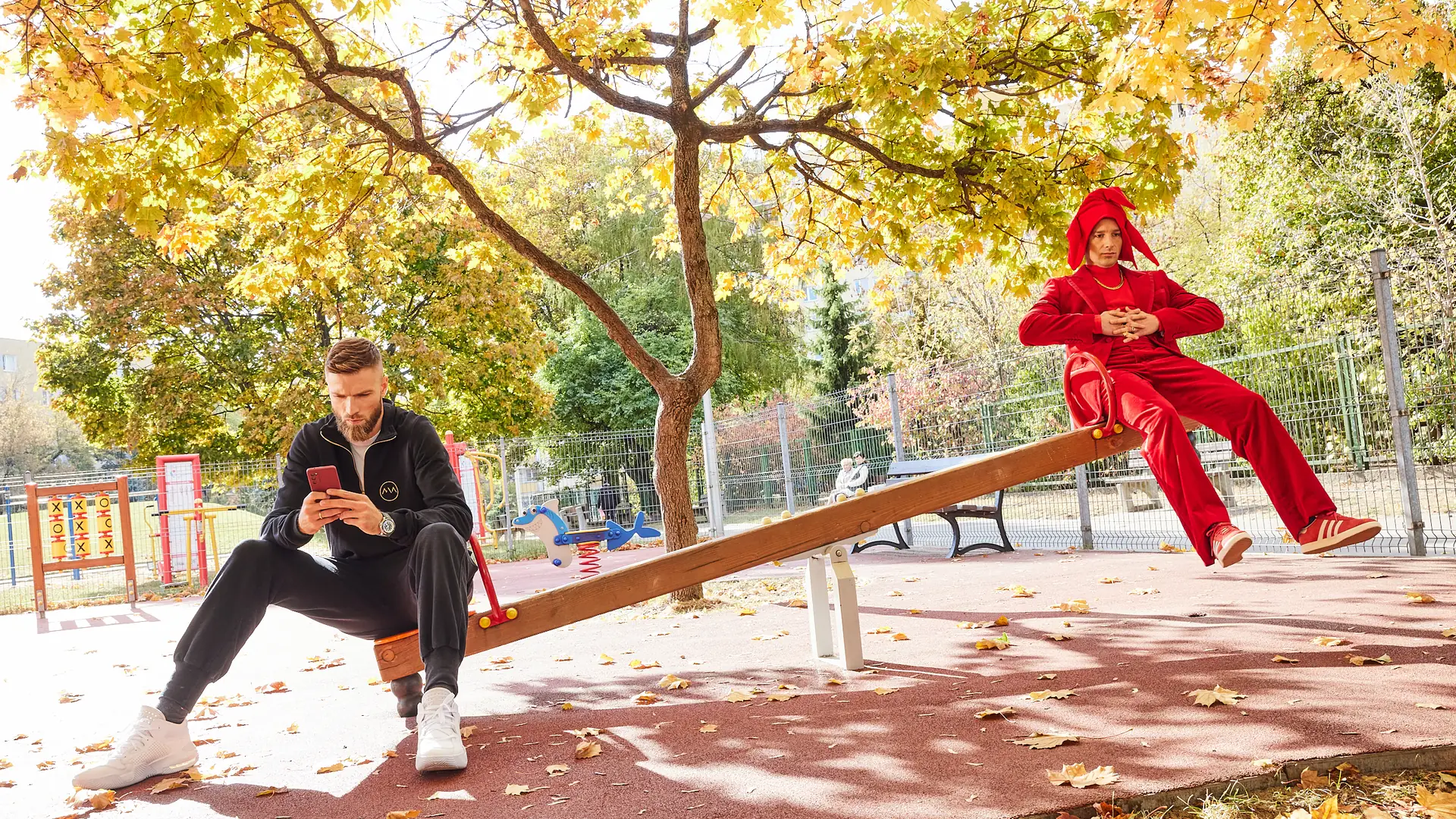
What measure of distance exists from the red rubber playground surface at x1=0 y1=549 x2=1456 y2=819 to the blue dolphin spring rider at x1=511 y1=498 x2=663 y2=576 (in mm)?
2700

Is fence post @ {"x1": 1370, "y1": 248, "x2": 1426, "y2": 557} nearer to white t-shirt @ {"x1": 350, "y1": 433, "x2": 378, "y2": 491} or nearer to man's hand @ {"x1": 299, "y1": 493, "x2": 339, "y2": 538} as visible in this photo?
white t-shirt @ {"x1": 350, "y1": 433, "x2": 378, "y2": 491}

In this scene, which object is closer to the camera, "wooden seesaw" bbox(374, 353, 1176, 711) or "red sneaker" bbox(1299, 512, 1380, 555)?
"red sneaker" bbox(1299, 512, 1380, 555)

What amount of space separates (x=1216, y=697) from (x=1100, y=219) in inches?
91.6

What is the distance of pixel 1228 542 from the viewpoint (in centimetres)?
363

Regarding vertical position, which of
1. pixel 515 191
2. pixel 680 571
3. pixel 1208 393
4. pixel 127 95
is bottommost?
pixel 680 571

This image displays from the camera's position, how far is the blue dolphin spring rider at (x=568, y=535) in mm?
9961

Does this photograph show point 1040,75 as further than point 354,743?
Yes

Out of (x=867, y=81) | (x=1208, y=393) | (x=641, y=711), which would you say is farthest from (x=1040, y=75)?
(x=641, y=711)

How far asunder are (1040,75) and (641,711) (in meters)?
5.36

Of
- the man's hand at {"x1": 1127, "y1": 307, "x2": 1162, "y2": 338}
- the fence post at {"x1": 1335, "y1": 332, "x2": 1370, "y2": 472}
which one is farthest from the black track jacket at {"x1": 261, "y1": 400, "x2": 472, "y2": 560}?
the fence post at {"x1": 1335, "y1": 332, "x2": 1370, "y2": 472}

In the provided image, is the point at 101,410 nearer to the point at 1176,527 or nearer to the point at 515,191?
the point at 515,191

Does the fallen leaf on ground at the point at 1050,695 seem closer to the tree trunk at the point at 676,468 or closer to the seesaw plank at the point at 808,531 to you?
the seesaw plank at the point at 808,531

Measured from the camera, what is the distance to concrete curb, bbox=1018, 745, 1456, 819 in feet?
8.54

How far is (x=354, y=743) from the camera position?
4094mm
